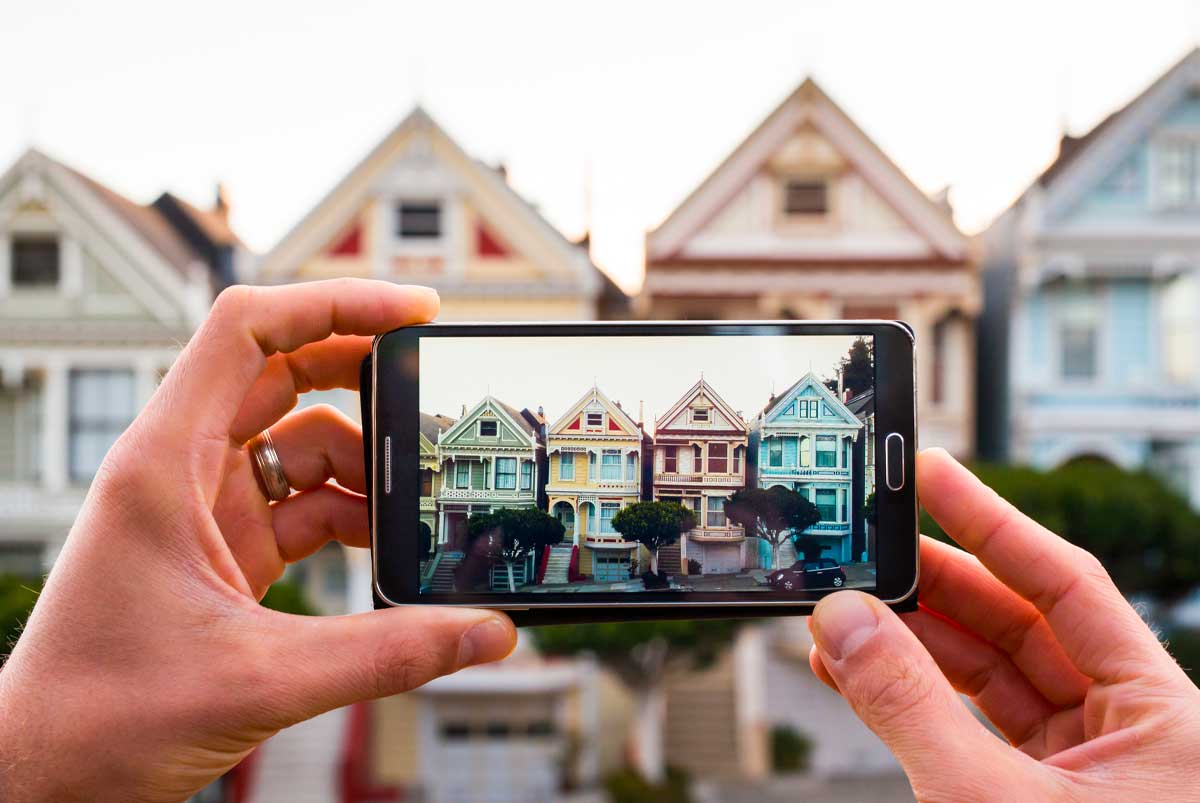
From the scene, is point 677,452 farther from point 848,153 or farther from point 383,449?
point 848,153

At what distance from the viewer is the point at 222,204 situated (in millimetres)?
18109

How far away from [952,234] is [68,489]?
12.3 metres

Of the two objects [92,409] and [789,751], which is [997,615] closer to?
[789,751]

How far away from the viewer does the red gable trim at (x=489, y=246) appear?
40.2 feet

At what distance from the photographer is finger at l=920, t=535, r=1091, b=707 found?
240 centimetres

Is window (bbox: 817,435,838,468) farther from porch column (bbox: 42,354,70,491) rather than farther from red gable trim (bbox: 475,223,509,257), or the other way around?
porch column (bbox: 42,354,70,491)

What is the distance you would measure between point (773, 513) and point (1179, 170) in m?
12.6

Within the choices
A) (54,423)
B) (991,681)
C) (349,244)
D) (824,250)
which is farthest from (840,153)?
(54,423)

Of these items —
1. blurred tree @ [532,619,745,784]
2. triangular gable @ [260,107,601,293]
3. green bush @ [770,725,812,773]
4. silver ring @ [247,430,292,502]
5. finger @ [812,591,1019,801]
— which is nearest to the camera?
finger @ [812,591,1019,801]

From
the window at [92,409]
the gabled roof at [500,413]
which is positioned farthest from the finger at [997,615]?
the window at [92,409]

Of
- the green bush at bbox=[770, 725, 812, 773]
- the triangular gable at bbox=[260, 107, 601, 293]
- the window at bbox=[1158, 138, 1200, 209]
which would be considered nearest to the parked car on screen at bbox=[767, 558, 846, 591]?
the triangular gable at bbox=[260, 107, 601, 293]

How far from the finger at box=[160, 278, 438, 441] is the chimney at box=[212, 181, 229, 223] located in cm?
1729

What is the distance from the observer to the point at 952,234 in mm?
11797

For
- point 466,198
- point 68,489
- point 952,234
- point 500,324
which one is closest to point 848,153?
point 952,234
